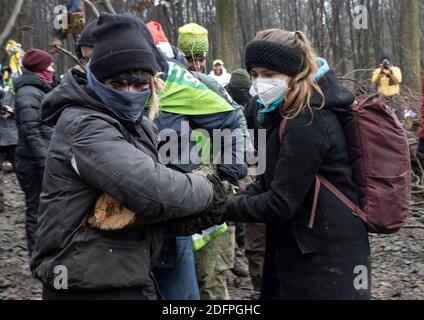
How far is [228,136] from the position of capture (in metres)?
3.80

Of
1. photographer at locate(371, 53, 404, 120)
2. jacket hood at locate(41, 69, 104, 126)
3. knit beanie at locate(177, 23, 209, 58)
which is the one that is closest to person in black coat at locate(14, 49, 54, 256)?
knit beanie at locate(177, 23, 209, 58)

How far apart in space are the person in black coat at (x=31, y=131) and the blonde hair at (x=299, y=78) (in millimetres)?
3566

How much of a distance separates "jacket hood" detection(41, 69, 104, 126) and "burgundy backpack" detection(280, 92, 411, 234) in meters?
0.91

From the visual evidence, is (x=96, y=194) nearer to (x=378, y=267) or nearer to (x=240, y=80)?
(x=378, y=267)

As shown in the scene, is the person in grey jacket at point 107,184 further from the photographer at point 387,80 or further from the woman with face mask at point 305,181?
the photographer at point 387,80

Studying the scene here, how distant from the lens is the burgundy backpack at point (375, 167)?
2758mm

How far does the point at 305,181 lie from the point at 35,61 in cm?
437

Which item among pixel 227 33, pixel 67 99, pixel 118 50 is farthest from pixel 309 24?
pixel 67 99

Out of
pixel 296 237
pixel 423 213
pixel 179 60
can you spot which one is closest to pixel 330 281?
pixel 296 237

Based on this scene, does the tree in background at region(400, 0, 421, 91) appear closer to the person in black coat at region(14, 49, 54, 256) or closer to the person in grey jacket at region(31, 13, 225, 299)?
the person in black coat at region(14, 49, 54, 256)

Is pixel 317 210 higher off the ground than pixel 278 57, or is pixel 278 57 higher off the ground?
A: pixel 278 57

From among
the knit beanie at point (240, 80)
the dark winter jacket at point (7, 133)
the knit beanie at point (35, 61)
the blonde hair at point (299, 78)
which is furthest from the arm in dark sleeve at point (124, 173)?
the dark winter jacket at point (7, 133)

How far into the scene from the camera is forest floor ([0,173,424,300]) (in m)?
5.67
